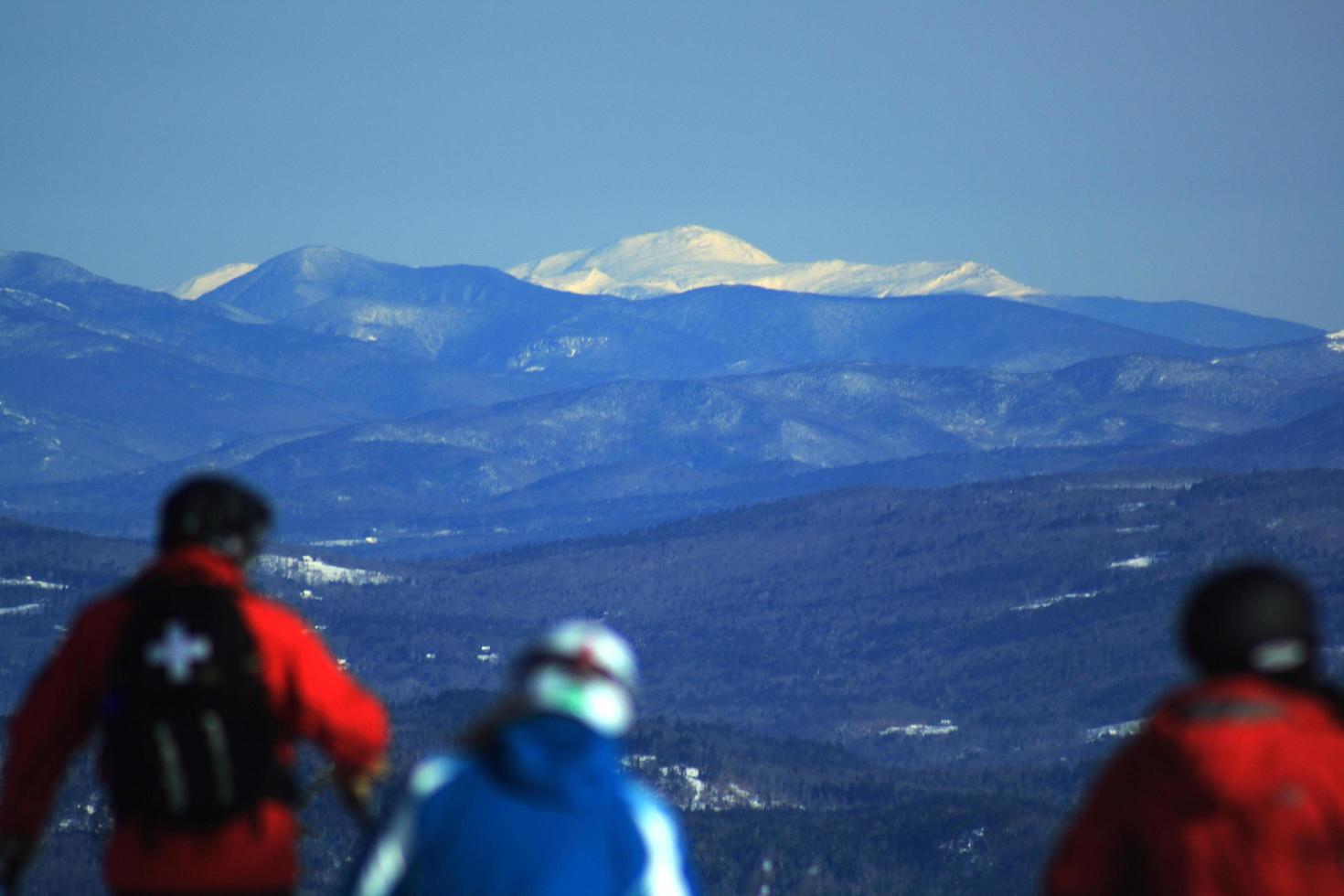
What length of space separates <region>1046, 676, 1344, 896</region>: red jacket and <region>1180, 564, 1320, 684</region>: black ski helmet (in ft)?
0.26

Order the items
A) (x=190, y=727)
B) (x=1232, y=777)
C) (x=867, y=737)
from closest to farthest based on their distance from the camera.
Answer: (x=1232, y=777) → (x=190, y=727) → (x=867, y=737)

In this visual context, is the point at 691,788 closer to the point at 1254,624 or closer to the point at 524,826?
the point at 1254,624

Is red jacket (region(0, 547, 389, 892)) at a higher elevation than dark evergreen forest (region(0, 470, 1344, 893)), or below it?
higher

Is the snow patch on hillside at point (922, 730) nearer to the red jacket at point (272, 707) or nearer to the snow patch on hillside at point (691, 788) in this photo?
the snow patch on hillside at point (691, 788)

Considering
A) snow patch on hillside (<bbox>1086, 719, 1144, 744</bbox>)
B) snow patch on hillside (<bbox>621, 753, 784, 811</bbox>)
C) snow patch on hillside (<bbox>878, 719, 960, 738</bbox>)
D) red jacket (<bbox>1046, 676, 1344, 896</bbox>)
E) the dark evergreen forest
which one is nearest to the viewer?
red jacket (<bbox>1046, 676, 1344, 896</bbox>)

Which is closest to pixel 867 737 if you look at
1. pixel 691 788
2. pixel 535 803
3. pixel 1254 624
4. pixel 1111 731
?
pixel 1111 731

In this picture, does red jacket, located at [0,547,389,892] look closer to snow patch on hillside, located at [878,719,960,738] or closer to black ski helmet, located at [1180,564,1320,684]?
black ski helmet, located at [1180,564,1320,684]

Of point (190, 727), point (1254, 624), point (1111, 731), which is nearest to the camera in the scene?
point (1254, 624)

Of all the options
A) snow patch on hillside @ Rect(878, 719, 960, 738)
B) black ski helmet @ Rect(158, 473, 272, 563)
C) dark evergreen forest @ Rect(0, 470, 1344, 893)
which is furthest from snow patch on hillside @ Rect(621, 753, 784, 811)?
black ski helmet @ Rect(158, 473, 272, 563)

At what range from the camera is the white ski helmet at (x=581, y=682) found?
837 centimetres

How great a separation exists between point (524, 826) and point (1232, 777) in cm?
260

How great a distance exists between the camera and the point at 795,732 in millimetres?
164750

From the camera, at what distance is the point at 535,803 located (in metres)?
8.41

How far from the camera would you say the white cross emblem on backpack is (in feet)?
32.8
